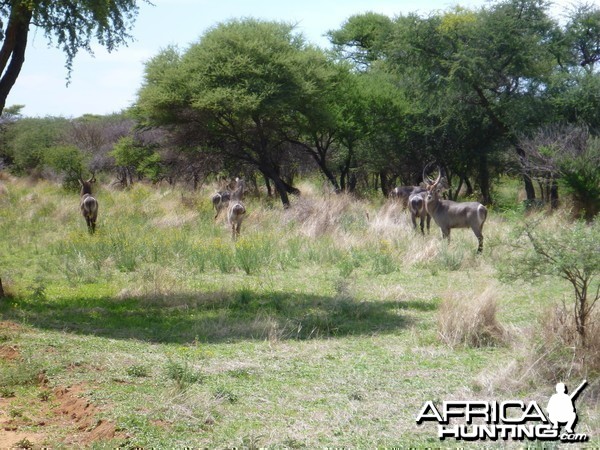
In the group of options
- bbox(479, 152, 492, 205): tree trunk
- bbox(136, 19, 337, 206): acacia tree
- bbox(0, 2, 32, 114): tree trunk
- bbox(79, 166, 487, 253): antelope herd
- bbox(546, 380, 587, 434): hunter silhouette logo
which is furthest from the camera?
bbox(479, 152, 492, 205): tree trunk

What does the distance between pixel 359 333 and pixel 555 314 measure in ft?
9.08

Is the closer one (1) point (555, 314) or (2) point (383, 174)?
(1) point (555, 314)

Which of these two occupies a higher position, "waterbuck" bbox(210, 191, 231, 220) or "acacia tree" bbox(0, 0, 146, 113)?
"acacia tree" bbox(0, 0, 146, 113)

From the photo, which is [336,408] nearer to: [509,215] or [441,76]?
[509,215]

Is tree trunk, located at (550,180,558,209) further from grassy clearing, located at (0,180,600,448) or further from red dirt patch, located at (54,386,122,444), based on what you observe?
red dirt patch, located at (54,386,122,444)

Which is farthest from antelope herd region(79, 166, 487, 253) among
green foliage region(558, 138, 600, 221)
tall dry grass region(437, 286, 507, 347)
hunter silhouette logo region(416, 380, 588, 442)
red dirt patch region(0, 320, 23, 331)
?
hunter silhouette logo region(416, 380, 588, 442)

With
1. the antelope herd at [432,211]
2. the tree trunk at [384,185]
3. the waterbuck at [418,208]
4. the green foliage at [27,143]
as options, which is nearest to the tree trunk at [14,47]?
the antelope herd at [432,211]

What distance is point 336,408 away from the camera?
6.30 m

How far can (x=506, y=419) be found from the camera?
587 centimetres

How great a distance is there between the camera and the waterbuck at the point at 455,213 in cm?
1667

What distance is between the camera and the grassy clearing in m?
A: 6.02

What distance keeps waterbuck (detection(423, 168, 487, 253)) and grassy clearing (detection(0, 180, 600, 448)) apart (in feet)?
2.76

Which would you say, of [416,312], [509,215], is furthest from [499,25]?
[509,215]

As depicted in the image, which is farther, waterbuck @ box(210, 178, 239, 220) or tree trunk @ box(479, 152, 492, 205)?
tree trunk @ box(479, 152, 492, 205)
